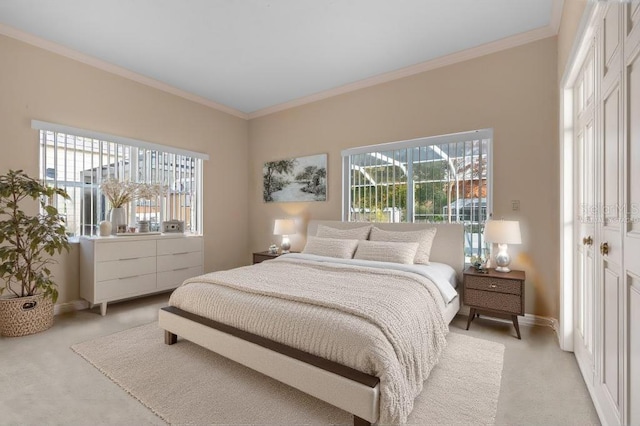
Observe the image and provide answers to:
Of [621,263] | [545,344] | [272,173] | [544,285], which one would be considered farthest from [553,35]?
[272,173]

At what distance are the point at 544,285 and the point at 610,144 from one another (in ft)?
6.27

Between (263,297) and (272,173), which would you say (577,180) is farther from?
(272,173)

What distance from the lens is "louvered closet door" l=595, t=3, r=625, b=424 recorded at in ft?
4.48

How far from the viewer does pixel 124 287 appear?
3.41m

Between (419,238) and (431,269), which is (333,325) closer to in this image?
(431,269)

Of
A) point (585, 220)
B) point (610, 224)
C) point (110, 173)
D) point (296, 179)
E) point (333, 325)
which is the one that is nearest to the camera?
point (610, 224)

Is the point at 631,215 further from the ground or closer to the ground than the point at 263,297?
further from the ground

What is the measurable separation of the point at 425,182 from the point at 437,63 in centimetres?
136

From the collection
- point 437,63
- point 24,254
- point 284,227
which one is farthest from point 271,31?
point 24,254

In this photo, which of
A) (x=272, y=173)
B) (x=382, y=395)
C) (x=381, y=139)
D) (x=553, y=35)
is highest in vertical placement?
(x=553, y=35)

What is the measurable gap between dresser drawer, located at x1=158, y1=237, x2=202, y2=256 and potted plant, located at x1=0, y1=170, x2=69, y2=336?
1.03 m

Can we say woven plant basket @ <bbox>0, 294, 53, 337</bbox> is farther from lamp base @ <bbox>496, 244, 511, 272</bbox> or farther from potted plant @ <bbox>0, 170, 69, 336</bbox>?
lamp base @ <bbox>496, 244, 511, 272</bbox>

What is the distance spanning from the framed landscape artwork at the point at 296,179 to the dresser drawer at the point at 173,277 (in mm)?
1631

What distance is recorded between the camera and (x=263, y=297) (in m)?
2.05
